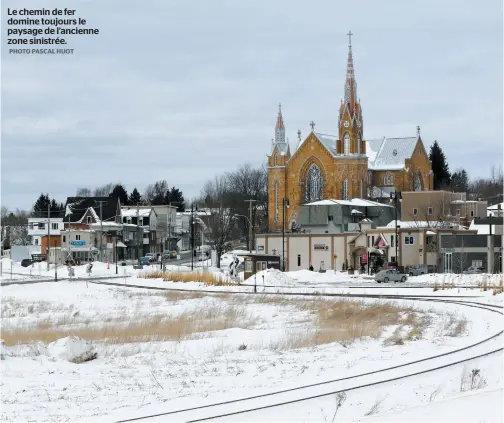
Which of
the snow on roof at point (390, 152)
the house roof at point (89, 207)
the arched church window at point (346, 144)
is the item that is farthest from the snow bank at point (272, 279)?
the snow on roof at point (390, 152)

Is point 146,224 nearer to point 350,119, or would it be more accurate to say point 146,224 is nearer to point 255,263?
point 350,119

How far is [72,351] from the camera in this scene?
25.8 m

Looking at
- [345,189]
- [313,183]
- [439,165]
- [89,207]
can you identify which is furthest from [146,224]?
[439,165]

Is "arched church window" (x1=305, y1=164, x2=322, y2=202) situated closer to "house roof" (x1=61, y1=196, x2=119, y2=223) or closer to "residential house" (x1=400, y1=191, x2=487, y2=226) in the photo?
"residential house" (x1=400, y1=191, x2=487, y2=226)

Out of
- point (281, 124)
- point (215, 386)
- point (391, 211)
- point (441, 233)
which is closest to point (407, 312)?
point (215, 386)

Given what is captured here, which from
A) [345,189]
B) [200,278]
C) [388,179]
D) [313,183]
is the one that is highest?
[388,179]

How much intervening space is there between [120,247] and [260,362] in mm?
111669

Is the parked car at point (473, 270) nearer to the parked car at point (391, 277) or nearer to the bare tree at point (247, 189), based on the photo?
the parked car at point (391, 277)

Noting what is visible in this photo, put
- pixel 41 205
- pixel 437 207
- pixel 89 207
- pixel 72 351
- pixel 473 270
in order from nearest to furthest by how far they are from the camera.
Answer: pixel 72 351 → pixel 473 270 → pixel 437 207 → pixel 89 207 → pixel 41 205

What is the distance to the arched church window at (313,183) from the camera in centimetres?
15112

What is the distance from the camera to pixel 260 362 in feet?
79.4

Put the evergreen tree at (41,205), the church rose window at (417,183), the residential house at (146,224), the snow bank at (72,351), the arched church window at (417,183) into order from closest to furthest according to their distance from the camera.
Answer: the snow bank at (72,351), the residential house at (146,224), the arched church window at (417,183), the church rose window at (417,183), the evergreen tree at (41,205)

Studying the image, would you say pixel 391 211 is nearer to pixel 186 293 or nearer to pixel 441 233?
pixel 441 233

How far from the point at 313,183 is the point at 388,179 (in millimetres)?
12127
